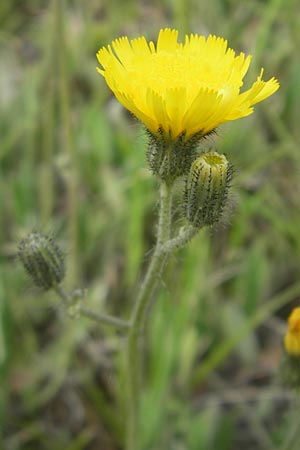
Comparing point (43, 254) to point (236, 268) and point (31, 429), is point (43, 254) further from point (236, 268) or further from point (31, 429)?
point (236, 268)

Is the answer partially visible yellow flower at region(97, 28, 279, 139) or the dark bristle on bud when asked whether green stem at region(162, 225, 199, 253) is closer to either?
partially visible yellow flower at region(97, 28, 279, 139)

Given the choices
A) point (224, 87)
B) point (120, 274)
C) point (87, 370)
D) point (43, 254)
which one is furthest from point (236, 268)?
point (224, 87)

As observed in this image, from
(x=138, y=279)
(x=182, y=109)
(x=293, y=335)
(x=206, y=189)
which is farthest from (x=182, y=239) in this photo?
(x=138, y=279)

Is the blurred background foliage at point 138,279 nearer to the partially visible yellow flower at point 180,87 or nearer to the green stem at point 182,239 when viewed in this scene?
the green stem at point 182,239

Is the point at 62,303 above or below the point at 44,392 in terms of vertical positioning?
below

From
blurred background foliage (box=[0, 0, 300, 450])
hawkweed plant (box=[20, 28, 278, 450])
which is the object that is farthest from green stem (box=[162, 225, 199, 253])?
blurred background foliage (box=[0, 0, 300, 450])

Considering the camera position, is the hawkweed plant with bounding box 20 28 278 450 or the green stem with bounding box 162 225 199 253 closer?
the hawkweed plant with bounding box 20 28 278 450
